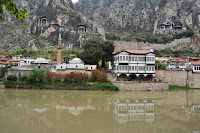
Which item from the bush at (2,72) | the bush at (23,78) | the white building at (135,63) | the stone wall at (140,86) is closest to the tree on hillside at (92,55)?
the white building at (135,63)

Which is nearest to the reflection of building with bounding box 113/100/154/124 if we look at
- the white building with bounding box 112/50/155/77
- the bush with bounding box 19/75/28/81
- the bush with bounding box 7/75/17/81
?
the white building with bounding box 112/50/155/77

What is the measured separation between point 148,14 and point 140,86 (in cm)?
8460

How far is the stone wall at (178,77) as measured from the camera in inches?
1500

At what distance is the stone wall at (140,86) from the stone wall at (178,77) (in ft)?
12.8

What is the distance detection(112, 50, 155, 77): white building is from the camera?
35938mm

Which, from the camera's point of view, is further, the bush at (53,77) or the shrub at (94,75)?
the shrub at (94,75)

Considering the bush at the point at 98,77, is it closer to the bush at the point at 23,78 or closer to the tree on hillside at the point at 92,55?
the tree on hillside at the point at 92,55

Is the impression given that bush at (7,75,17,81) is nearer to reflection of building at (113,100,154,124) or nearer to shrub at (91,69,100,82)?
shrub at (91,69,100,82)

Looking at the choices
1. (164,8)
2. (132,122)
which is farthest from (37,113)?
(164,8)

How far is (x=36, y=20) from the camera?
251ft

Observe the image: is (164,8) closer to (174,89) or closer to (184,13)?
(184,13)

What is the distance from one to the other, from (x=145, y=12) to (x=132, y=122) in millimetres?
104111

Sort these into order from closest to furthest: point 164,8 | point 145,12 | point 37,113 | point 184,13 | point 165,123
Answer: point 165,123, point 37,113, point 184,13, point 164,8, point 145,12

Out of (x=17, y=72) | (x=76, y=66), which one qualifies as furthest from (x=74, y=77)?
(x=17, y=72)
